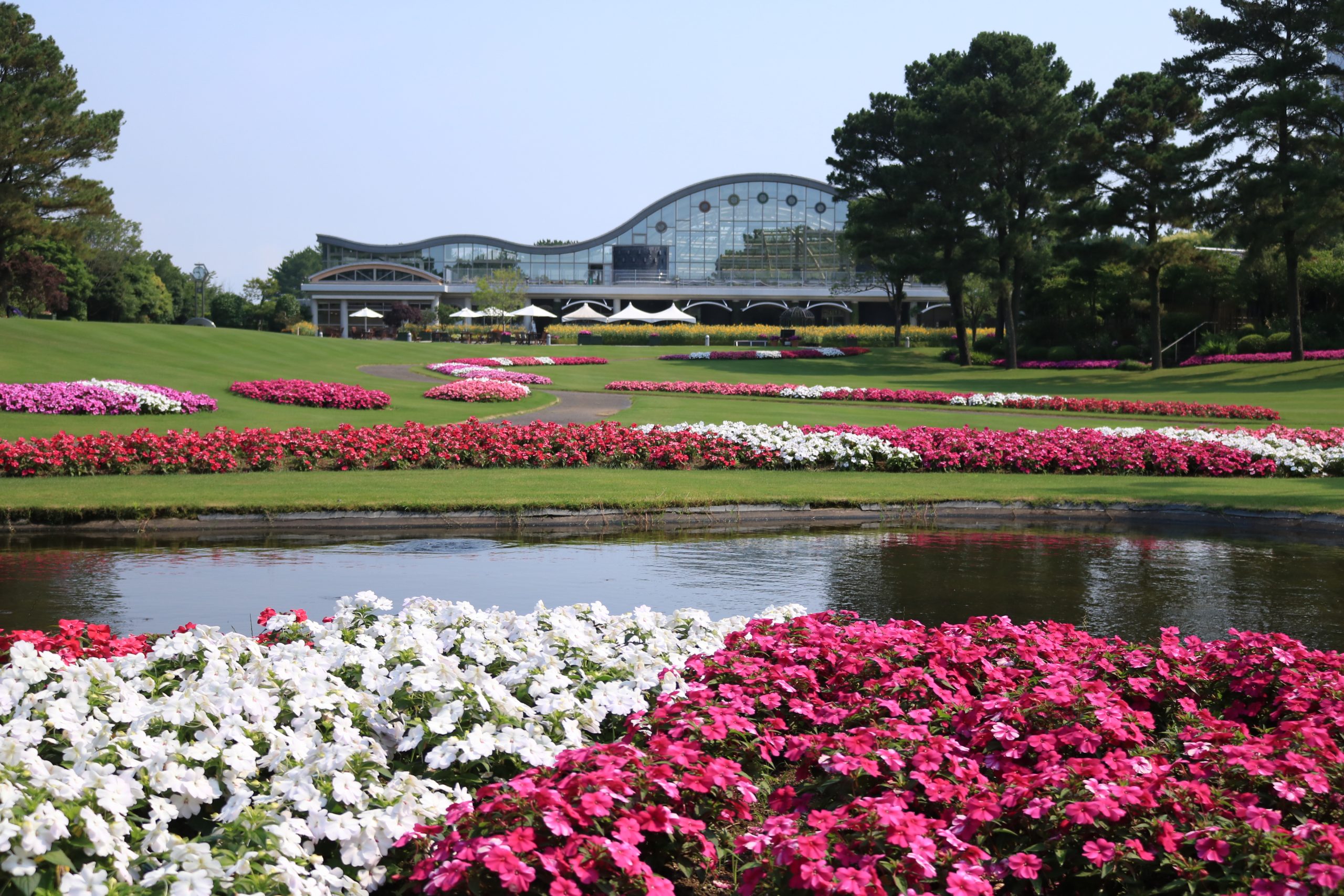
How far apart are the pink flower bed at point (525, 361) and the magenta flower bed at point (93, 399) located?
1801 cm

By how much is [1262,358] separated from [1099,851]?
39131 mm

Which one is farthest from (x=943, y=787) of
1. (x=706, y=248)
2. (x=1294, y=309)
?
(x=706, y=248)

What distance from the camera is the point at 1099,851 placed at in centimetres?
298

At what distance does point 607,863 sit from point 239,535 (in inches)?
337

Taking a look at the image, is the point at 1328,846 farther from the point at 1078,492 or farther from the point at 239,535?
the point at 1078,492

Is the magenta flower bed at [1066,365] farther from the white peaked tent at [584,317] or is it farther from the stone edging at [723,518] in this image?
the white peaked tent at [584,317]

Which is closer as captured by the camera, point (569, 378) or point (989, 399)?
point (989, 399)

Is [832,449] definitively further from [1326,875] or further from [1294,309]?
[1294,309]

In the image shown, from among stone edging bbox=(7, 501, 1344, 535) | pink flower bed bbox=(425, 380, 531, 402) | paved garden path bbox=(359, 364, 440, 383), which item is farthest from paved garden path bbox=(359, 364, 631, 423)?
A: stone edging bbox=(7, 501, 1344, 535)

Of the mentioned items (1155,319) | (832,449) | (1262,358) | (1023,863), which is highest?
(1155,319)

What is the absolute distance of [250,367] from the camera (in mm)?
29406

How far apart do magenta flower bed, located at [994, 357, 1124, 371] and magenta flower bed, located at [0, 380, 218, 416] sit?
32.8 metres

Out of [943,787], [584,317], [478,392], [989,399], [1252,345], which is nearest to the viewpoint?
[943,787]

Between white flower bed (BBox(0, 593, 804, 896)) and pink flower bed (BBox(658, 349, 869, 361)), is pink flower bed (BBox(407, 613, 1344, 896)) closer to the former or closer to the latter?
white flower bed (BBox(0, 593, 804, 896))
